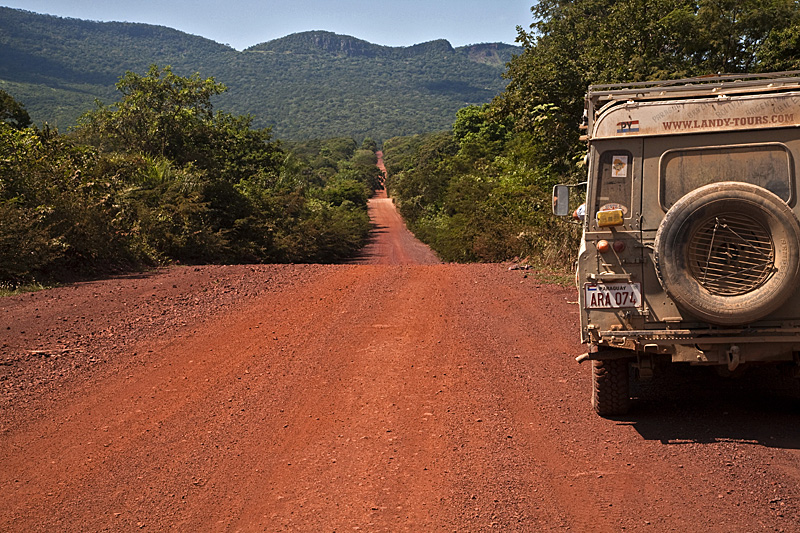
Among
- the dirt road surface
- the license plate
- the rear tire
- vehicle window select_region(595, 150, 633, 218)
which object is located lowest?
the dirt road surface

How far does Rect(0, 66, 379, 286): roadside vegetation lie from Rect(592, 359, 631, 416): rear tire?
1195cm

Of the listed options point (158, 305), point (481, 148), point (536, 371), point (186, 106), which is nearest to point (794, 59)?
point (536, 371)

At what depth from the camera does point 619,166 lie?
231 inches

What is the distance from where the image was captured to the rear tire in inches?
241

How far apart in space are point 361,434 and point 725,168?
11.5ft

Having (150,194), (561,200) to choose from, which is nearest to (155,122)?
(150,194)

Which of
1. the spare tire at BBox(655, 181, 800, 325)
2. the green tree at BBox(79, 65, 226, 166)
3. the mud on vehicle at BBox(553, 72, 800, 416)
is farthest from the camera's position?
the green tree at BBox(79, 65, 226, 166)

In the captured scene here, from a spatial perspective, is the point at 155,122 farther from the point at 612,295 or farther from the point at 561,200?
the point at 612,295

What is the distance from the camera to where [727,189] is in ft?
17.7

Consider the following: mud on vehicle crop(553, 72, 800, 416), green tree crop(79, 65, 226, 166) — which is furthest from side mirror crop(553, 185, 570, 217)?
green tree crop(79, 65, 226, 166)

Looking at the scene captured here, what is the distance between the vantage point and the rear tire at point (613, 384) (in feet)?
20.1

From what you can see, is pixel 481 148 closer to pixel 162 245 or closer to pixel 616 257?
pixel 162 245

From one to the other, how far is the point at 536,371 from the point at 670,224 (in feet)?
9.33

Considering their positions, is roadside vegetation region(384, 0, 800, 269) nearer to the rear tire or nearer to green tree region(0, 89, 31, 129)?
the rear tire
